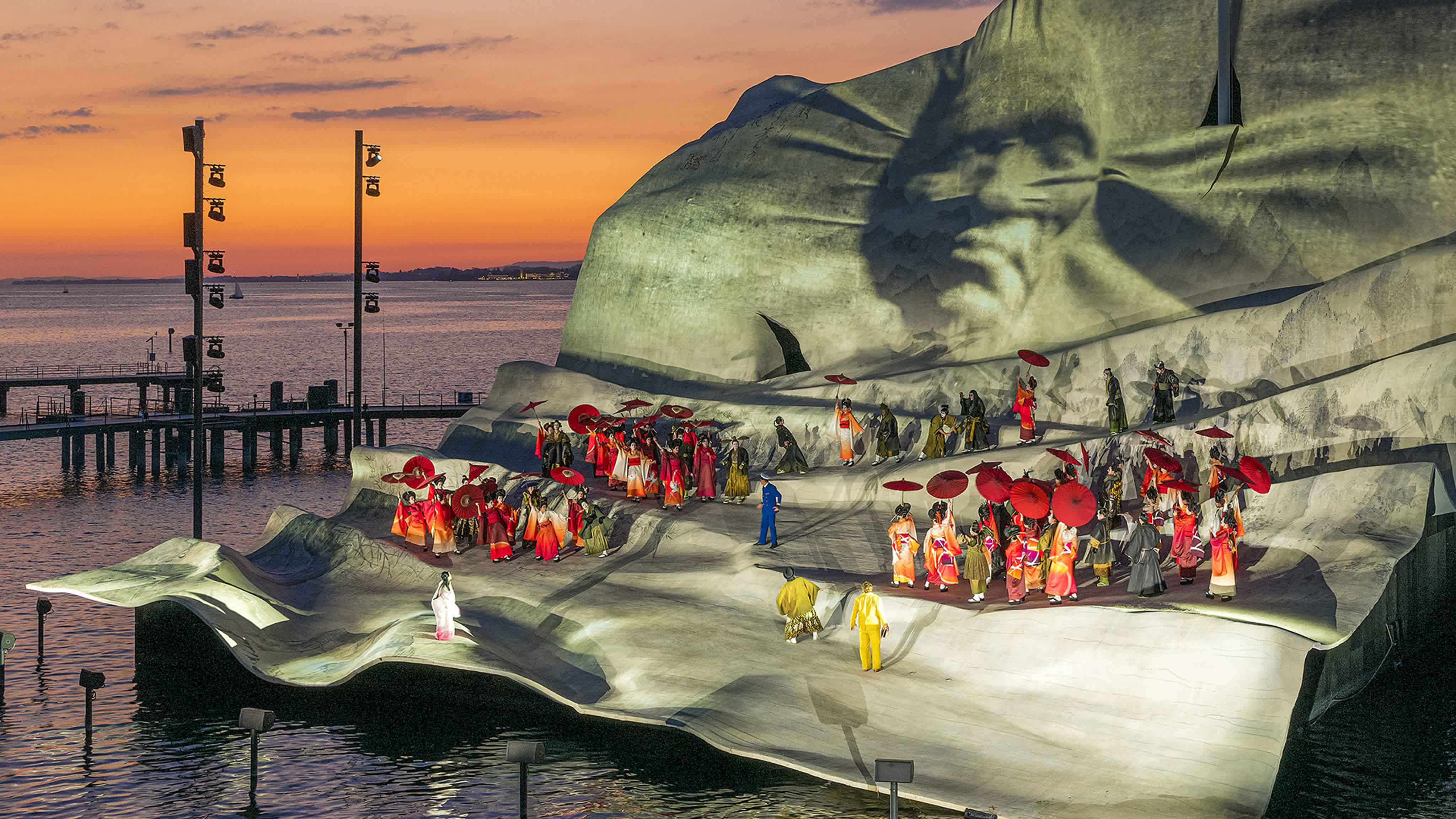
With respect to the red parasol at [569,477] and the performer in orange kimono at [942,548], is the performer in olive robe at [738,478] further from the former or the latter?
the performer in orange kimono at [942,548]

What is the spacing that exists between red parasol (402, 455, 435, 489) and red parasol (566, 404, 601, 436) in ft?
11.7

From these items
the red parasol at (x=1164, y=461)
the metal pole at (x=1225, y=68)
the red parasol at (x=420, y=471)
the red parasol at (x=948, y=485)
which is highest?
the metal pole at (x=1225, y=68)

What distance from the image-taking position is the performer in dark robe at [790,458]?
31.8 m

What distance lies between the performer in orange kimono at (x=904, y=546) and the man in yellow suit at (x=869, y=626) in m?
1.69

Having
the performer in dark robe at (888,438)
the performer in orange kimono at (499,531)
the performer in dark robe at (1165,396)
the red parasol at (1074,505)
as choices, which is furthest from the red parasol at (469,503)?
the performer in dark robe at (1165,396)

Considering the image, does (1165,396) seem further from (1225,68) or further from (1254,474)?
(1225,68)

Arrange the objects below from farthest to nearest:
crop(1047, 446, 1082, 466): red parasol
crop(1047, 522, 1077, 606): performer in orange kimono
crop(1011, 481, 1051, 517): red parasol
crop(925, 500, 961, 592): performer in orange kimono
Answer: crop(1047, 446, 1082, 466): red parasol, crop(925, 500, 961, 592): performer in orange kimono, crop(1011, 481, 1051, 517): red parasol, crop(1047, 522, 1077, 606): performer in orange kimono

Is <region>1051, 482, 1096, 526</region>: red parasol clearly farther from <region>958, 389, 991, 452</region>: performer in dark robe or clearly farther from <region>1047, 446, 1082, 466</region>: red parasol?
<region>958, 389, 991, 452</region>: performer in dark robe

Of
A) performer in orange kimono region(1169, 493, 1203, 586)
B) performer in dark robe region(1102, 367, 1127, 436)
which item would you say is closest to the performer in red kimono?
performer in dark robe region(1102, 367, 1127, 436)

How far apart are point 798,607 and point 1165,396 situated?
880 cm

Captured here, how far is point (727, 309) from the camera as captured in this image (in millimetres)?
38062

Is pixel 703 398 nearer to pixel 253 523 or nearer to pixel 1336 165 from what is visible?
pixel 1336 165

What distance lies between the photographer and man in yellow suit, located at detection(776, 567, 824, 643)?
23.2 m

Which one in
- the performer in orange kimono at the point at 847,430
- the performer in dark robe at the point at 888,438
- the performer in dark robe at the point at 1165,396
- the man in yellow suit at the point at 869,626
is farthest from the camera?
the performer in orange kimono at the point at 847,430
